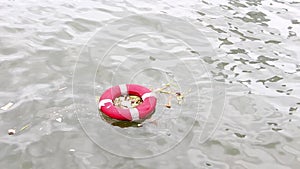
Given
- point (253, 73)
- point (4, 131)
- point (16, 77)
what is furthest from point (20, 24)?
point (253, 73)

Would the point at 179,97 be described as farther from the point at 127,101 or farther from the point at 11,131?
the point at 11,131

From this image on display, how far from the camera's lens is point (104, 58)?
604cm

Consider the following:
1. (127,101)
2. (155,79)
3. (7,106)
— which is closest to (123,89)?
(127,101)

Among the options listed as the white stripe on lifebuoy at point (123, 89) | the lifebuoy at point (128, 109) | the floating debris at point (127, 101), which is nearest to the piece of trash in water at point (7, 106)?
the lifebuoy at point (128, 109)

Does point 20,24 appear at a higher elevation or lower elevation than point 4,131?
higher

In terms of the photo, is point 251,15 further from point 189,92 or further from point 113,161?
point 113,161

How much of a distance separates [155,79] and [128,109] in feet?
3.65

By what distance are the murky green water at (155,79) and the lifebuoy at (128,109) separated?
158mm

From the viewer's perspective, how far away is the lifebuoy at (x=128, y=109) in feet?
15.2

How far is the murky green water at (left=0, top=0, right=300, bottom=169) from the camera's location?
427 cm

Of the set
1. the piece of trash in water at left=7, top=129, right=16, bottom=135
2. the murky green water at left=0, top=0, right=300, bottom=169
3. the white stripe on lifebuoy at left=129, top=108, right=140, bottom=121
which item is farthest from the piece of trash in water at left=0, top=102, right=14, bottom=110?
the white stripe on lifebuoy at left=129, top=108, right=140, bottom=121

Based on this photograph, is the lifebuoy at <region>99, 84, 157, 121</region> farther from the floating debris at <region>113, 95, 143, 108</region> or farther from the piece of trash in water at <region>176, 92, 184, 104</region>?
the piece of trash in water at <region>176, 92, 184, 104</region>

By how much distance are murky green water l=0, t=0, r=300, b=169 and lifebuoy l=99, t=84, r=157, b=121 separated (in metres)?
0.16

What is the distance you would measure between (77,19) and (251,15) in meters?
3.76
